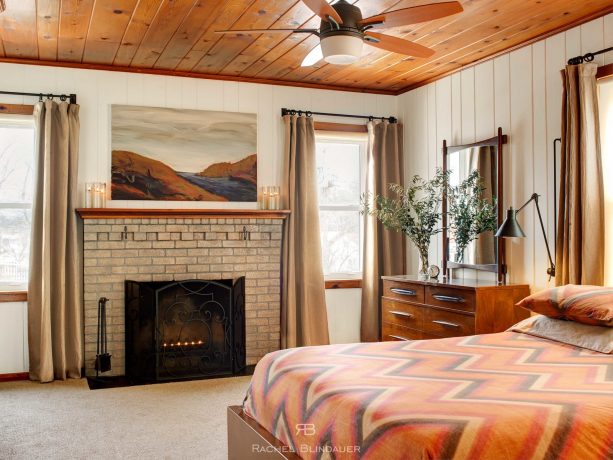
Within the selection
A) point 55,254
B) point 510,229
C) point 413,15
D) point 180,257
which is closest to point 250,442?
point 413,15

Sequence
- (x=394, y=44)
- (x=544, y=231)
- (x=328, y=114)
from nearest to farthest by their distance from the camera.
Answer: (x=394, y=44) → (x=544, y=231) → (x=328, y=114)

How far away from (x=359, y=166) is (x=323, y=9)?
11.3 feet

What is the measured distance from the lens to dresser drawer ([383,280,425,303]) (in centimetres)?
493

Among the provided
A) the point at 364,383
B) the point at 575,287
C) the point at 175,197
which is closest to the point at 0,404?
the point at 175,197

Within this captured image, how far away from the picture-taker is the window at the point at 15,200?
16.9ft

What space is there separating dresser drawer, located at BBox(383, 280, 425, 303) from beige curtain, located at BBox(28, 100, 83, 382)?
2.49 m

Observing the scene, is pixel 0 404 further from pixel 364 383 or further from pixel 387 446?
pixel 387 446

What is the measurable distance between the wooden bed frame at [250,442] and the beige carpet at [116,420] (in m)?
0.45

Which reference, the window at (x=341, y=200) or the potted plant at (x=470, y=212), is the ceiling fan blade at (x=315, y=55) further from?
the window at (x=341, y=200)

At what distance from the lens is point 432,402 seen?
2.09 m

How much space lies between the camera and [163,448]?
3514 millimetres

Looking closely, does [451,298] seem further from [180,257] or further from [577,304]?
[180,257]

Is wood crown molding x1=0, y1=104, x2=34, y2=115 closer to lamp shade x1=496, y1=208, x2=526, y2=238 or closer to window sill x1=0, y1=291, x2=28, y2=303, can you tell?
window sill x1=0, y1=291, x2=28, y2=303

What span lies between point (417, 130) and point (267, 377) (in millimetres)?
3742
